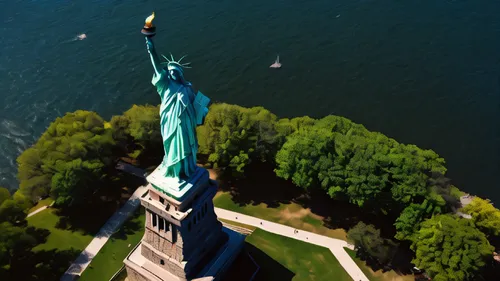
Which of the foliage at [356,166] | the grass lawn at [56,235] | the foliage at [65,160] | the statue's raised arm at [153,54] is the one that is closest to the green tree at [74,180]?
the foliage at [65,160]

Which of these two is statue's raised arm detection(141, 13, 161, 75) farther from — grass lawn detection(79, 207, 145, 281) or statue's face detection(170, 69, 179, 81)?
grass lawn detection(79, 207, 145, 281)

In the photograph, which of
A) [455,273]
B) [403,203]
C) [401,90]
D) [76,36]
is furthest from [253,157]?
[76,36]

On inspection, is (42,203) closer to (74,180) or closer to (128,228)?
(74,180)

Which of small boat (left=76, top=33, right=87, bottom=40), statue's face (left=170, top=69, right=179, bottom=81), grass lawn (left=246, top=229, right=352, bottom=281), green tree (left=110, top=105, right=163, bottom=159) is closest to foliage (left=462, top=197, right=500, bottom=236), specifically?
grass lawn (left=246, top=229, right=352, bottom=281)

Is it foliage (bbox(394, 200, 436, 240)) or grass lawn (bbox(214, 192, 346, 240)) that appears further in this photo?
grass lawn (bbox(214, 192, 346, 240))

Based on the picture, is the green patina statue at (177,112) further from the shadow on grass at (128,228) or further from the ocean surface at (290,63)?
the ocean surface at (290,63)
